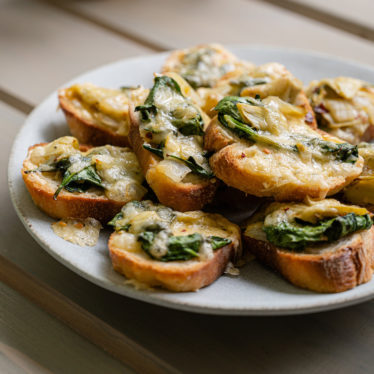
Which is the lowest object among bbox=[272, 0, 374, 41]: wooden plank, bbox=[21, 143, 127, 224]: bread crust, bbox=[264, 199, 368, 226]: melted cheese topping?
bbox=[21, 143, 127, 224]: bread crust

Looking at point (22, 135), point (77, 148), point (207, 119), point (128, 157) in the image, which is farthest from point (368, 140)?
point (22, 135)

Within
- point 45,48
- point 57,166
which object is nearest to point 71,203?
point 57,166

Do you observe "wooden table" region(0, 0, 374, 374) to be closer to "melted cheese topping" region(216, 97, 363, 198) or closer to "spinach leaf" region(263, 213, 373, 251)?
"spinach leaf" region(263, 213, 373, 251)

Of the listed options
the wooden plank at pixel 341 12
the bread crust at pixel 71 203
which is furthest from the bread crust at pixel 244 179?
the wooden plank at pixel 341 12

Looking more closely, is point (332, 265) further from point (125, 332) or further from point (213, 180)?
point (125, 332)

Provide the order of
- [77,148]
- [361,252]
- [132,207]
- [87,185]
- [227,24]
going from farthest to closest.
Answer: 1. [227,24]
2. [77,148]
3. [87,185]
4. [132,207]
5. [361,252]

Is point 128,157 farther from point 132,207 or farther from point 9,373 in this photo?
point 9,373

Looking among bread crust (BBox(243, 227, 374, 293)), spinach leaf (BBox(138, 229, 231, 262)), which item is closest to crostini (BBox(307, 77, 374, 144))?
bread crust (BBox(243, 227, 374, 293))

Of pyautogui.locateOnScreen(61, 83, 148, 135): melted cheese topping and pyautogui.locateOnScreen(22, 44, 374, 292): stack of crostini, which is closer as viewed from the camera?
pyautogui.locateOnScreen(22, 44, 374, 292): stack of crostini
